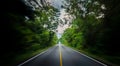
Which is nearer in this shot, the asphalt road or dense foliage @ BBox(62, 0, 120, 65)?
the asphalt road

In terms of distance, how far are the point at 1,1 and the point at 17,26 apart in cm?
321

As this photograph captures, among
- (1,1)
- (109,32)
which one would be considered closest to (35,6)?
(1,1)

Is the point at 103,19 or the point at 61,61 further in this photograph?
the point at 103,19

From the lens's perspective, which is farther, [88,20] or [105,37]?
[88,20]

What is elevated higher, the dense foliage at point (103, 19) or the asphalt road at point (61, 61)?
the dense foliage at point (103, 19)

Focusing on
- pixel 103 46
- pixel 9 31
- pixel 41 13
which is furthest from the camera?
pixel 103 46

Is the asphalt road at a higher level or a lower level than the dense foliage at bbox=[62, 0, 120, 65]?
lower

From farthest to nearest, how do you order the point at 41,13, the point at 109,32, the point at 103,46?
the point at 103,46
the point at 109,32
the point at 41,13

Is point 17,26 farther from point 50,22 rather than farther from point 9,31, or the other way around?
point 50,22

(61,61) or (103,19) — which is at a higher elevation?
(103,19)

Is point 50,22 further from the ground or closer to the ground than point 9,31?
further from the ground

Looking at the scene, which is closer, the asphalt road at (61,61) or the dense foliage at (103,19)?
the asphalt road at (61,61)

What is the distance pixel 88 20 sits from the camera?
41.5 m

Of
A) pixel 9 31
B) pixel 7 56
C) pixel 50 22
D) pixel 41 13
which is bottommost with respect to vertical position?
pixel 7 56
